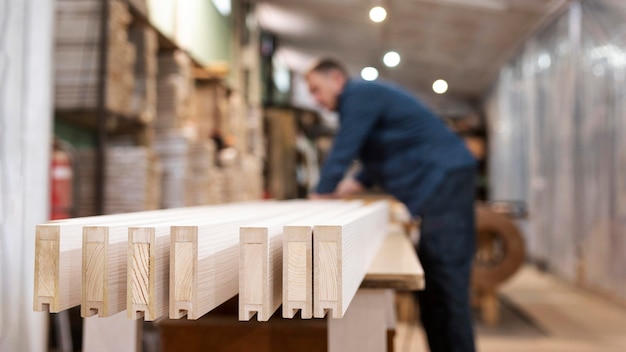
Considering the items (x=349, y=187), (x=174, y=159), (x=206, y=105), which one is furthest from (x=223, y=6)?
(x=349, y=187)

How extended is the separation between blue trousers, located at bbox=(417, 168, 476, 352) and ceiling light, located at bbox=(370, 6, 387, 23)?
2.51 feet

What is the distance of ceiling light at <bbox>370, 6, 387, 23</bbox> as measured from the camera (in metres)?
2.51

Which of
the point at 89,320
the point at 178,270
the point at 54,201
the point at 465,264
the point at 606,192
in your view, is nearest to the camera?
the point at 178,270

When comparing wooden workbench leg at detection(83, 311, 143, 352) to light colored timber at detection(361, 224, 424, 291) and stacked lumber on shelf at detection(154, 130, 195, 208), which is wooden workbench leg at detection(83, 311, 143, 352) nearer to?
light colored timber at detection(361, 224, 424, 291)

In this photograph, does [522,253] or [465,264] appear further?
[522,253]

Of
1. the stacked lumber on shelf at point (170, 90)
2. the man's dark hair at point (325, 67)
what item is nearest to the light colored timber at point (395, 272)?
the man's dark hair at point (325, 67)

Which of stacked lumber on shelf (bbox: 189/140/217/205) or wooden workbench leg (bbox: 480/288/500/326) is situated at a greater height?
stacked lumber on shelf (bbox: 189/140/217/205)

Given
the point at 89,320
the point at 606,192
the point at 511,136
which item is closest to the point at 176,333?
the point at 89,320

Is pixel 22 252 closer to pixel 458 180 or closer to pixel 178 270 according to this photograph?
pixel 178 270

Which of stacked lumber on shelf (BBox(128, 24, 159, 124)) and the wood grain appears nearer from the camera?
the wood grain

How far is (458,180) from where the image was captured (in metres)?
2.33

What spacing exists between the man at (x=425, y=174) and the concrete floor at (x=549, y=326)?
2.48 ft

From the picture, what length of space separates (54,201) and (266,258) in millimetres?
2412

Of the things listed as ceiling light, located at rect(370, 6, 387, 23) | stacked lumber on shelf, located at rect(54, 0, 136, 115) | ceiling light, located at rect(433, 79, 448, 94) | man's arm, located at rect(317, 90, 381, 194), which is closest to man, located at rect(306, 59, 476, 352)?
man's arm, located at rect(317, 90, 381, 194)
